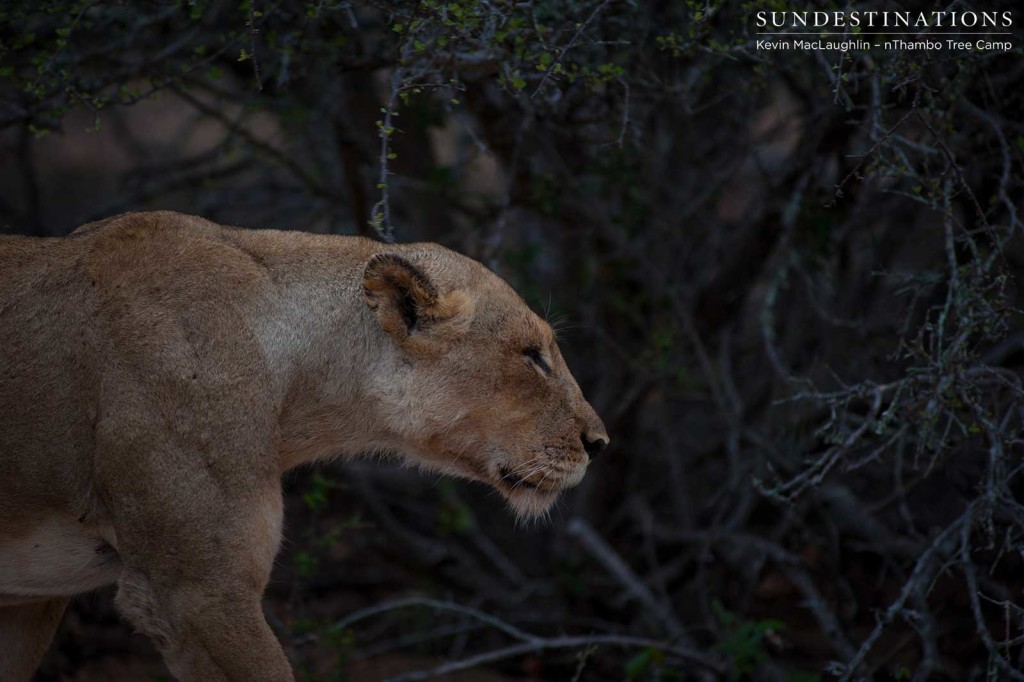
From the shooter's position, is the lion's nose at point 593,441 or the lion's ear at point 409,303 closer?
the lion's ear at point 409,303

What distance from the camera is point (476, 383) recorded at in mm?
3502

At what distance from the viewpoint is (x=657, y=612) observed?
5586mm

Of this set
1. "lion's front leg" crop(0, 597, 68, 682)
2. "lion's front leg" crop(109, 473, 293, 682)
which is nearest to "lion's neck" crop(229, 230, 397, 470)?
"lion's front leg" crop(109, 473, 293, 682)

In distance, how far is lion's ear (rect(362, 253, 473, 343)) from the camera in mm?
3350

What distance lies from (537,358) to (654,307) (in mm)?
2806

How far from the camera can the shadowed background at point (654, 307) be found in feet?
14.1

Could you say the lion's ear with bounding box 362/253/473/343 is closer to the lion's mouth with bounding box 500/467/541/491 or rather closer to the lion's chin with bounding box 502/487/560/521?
the lion's mouth with bounding box 500/467/541/491

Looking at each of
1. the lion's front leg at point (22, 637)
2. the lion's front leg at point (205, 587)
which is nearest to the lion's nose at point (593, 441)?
the lion's front leg at point (205, 587)

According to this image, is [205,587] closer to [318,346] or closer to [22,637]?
[318,346]

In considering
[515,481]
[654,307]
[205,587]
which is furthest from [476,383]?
[654,307]

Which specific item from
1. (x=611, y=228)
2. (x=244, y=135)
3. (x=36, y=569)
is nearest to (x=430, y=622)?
(x=611, y=228)

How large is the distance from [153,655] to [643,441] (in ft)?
11.0

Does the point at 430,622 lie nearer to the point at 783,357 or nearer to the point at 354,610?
the point at 354,610

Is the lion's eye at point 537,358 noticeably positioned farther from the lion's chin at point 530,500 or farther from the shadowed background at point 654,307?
the shadowed background at point 654,307
